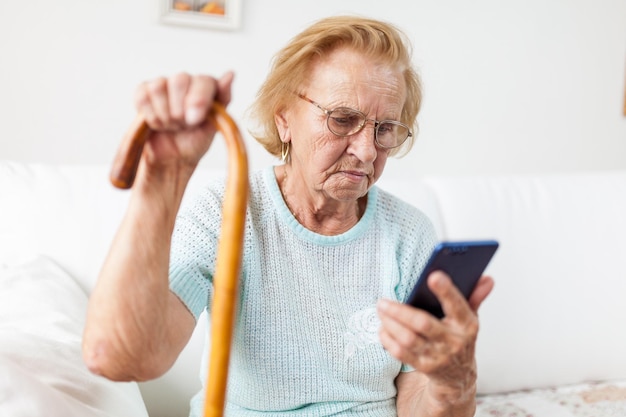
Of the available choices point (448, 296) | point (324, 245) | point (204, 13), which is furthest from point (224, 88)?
point (204, 13)

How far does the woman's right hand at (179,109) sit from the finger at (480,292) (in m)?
0.37

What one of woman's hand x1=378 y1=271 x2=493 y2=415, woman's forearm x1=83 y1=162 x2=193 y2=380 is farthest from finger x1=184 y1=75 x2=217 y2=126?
woman's hand x1=378 y1=271 x2=493 y2=415

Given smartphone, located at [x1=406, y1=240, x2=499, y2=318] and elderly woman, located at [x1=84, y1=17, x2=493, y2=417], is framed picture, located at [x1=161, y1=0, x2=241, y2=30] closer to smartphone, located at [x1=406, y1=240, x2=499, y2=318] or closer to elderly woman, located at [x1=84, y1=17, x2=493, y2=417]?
elderly woman, located at [x1=84, y1=17, x2=493, y2=417]

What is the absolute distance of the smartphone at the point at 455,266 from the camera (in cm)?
78

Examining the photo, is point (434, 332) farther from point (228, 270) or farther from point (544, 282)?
point (544, 282)

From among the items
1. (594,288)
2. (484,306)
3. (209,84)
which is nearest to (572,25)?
(594,288)

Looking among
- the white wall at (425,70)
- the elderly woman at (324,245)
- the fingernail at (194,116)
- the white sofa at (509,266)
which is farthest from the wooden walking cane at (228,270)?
the white wall at (425,70)

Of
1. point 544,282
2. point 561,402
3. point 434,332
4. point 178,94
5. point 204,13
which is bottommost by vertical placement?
point 561,402

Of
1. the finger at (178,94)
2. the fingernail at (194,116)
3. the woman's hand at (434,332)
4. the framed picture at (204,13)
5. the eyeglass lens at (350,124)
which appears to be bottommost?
the woman's hand at (434,332)

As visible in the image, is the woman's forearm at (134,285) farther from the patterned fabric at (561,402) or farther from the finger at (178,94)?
the patterned fabric at (561,402)

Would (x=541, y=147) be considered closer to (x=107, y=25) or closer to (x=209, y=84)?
(x=107, y=25)

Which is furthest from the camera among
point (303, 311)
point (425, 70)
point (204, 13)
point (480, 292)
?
point (425, 70)

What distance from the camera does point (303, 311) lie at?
1.16 meters

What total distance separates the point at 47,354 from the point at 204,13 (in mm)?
1281
